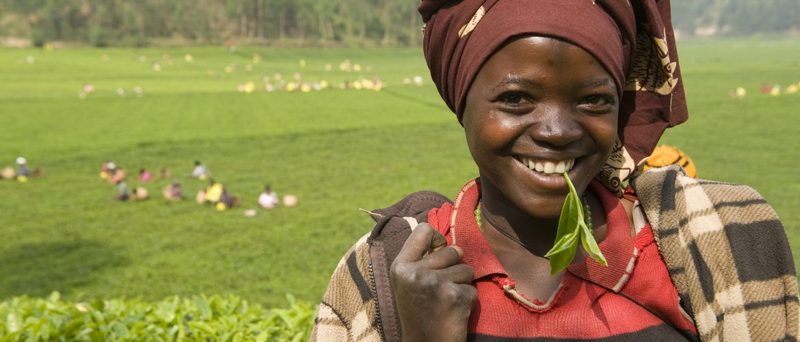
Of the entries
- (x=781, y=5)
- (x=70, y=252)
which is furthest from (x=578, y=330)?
(x=781, y=5)

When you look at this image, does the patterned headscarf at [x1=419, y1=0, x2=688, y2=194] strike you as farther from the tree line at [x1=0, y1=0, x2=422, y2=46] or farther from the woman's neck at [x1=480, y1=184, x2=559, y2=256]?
the tree line at [x1=0, y1=0, x2=422, y2=46]

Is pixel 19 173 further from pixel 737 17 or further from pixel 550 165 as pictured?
pixel 737 17

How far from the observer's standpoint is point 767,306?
1466 mm

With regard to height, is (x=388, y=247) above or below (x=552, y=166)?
below

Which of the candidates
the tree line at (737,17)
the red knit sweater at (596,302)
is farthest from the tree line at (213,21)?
the tree line at (737,17)

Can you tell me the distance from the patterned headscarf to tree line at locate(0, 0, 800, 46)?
57509 millimetres

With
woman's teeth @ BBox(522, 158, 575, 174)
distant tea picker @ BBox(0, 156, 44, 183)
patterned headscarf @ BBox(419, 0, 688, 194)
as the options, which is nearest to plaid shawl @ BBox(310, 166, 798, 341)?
patterned headscarf @ BBox(419, 0, 688, 194)

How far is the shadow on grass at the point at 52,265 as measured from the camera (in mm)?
7039

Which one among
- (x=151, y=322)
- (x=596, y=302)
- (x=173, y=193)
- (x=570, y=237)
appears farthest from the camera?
(x=173, y=193)

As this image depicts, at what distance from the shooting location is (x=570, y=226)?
1.47 m

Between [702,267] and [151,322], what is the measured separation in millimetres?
3109

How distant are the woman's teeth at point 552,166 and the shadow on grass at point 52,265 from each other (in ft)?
20.6

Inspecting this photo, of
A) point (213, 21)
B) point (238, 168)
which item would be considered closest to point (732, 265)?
point (238, 168)

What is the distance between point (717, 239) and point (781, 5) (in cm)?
14147
